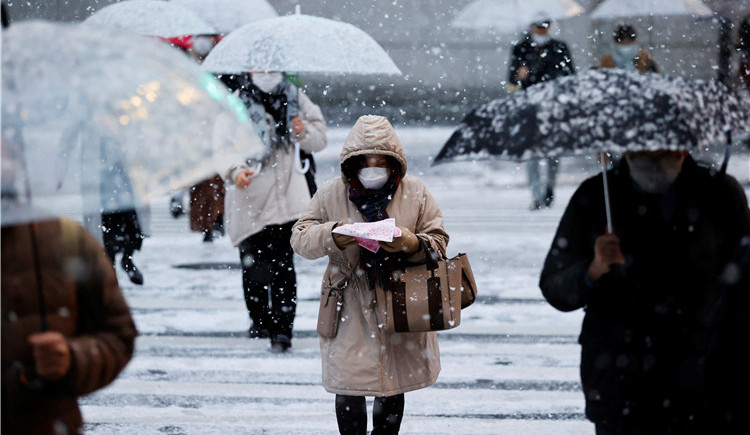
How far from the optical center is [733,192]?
11.3 feet

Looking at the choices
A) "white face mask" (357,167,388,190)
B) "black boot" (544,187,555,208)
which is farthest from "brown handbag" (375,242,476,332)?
"black boot" (544,187,555,208)

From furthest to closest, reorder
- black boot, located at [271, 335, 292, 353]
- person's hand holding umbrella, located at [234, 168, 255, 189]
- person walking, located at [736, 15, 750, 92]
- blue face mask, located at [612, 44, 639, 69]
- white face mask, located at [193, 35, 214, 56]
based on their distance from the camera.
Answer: person walking, located at [736, 15, 750, 92] → blue face mask, located at [612, 44, 639, 69] → white face mask, located at [193, 35, 214, 56] → black boot, located at [271, 335, 292, 353] → person's hand holding umbrella, located at [234, 168, 255, 189]

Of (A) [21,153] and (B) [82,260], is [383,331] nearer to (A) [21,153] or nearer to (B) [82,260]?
(B) [82,260]

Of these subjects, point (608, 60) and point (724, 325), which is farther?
point (608, 60)

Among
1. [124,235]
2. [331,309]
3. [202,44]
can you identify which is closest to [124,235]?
[124,235]

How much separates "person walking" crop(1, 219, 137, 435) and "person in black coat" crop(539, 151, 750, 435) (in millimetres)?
1403

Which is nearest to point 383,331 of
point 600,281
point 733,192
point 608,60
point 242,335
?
point 600,281

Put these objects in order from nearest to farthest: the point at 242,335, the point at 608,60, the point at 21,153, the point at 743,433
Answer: the point at 21,153
the point at 743,433
the point at 242,335
the point at 608,60

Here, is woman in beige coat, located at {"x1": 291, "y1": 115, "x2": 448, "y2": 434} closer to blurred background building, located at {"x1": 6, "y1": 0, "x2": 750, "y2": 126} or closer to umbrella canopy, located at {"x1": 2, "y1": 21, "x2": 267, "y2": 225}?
umbrella canopy, located at {"x1": 2, "y1": 21, "x2": 267, "y2": 225}

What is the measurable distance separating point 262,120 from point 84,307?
4.00 m

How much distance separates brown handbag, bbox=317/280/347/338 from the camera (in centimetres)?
448

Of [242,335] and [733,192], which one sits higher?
[733,192]

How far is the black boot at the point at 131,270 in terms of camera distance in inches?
357

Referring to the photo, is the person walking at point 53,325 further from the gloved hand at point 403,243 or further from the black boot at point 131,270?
the black boot at point 131,270
